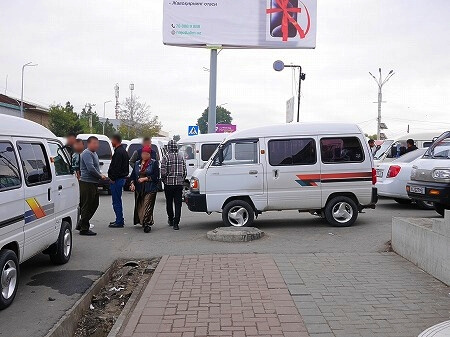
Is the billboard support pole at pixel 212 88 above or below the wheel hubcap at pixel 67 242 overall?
above

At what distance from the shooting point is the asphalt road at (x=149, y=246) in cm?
536

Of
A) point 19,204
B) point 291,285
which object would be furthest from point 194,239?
point 19,204

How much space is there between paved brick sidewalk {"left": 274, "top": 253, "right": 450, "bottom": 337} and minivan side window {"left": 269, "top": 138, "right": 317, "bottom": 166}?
2.87m

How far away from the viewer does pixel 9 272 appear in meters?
5.27

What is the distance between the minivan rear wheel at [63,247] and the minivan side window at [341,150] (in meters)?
5.28

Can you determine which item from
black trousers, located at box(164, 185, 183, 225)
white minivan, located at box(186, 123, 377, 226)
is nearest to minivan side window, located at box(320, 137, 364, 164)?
white minivan, located at box(186, 123, 377, 226)

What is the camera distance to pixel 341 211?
10078 mm

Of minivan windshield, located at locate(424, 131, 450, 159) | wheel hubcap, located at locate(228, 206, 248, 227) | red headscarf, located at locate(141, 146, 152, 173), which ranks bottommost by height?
wheel hubcap, located at locate(228, 206, 248, 227)

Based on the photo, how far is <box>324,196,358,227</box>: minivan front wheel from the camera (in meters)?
10.0

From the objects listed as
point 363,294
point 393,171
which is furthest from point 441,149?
point 363,294

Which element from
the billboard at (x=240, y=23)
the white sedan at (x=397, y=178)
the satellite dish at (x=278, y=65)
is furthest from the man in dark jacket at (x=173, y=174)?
the satellite dish at (x=278, y=65)

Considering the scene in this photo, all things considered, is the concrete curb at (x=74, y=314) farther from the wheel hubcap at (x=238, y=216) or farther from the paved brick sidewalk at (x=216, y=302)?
the wheel hubcap at (x=238, y=216)

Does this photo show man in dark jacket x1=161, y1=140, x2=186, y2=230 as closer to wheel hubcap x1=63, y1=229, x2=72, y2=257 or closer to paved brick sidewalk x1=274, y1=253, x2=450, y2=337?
wheel hubcap x1=63, y1=229, x2=72, y2=257

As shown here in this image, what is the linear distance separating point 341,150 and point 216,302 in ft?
18.4
